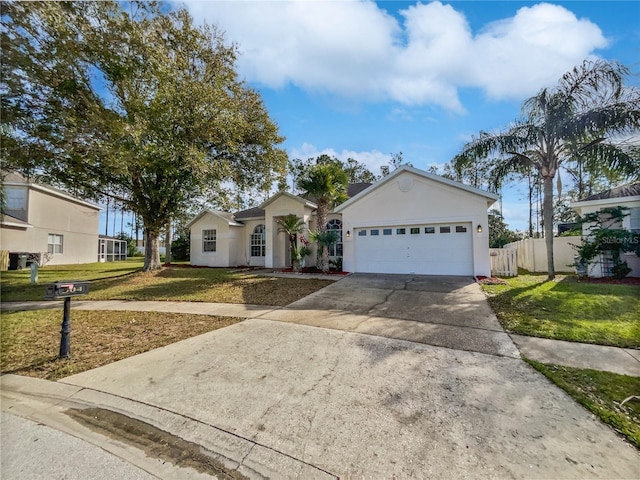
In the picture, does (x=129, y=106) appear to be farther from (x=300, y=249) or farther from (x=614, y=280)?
(x=614, y=280)

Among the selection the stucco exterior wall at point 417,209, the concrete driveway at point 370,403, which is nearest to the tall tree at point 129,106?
the stucco exterior wall at point 417,209

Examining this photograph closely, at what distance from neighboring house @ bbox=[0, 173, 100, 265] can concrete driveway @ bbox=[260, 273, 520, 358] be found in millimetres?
20615

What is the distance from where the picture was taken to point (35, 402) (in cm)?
371

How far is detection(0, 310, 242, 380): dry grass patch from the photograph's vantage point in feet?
15.7

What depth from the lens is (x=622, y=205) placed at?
12039mm

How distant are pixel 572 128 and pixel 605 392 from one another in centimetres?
1079

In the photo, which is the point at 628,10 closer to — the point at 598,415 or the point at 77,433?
the point at 598,415

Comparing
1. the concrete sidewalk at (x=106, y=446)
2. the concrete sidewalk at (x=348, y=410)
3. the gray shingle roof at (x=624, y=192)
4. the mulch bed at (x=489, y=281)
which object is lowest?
the concrete sidewalk at (x=106, y=446)

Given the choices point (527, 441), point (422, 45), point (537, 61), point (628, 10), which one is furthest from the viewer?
point (537, 61)

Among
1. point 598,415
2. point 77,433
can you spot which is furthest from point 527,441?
point 77,433

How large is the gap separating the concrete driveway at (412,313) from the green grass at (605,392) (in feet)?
2.42

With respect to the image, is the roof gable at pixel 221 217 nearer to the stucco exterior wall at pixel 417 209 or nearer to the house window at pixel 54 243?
the stucco exterior wall at pixel 417 209

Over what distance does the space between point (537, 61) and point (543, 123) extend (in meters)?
2.24

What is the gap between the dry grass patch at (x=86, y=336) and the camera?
479 cm
